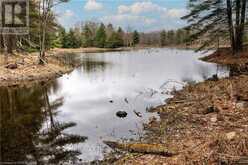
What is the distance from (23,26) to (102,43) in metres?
64.8

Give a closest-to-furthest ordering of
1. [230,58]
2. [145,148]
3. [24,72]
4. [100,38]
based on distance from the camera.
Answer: [145,148], [24,72], [230,58], [100,38]

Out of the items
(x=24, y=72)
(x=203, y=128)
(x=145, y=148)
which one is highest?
(x=24, y=72)

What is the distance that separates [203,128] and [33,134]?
621 centimetres

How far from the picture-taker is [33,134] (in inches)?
505

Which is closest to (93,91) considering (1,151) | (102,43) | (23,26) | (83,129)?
(83,129)

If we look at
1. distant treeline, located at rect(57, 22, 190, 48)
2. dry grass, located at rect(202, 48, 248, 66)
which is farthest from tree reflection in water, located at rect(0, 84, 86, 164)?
distant treeline, located at rect(57, 22, 190, 48)

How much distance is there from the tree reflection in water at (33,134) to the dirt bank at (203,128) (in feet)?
7.72

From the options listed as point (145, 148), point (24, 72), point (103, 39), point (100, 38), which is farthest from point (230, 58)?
point (103, 39)

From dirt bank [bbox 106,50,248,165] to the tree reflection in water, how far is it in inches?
92.6

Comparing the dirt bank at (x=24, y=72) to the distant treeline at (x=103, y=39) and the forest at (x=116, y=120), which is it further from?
the distant treeline at (x=103, y=39)

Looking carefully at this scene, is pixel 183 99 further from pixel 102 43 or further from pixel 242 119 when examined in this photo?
pixel 102 43

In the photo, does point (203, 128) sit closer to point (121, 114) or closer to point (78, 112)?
point (121, 114)

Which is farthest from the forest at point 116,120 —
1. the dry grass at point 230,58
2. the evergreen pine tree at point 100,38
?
the evergreen pine tree at point 100,38

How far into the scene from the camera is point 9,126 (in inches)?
539
